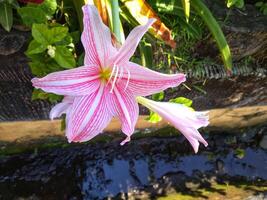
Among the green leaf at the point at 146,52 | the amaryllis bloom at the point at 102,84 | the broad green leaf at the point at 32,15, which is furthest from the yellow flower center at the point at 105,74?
the green leaf at the point at 146,52

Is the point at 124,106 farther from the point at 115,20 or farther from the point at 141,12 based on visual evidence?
the point at 141,12

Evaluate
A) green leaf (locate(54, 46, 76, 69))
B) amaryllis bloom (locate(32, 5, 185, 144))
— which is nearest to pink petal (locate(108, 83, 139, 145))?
amaryllis bloom (locate(32, 5, 185, 144))

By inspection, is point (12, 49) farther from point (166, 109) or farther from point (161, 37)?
point (166, 109)

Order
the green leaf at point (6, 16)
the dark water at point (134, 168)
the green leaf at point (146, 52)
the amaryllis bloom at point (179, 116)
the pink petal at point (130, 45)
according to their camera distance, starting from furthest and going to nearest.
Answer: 1. the dark water at point (134, 168)
2. the green leaf at point (146, 52)
3. the green leaf at point (6, 16)
4. the amaryllis bloom at point (179, 116)
5. the pink petal at point (130, 45)

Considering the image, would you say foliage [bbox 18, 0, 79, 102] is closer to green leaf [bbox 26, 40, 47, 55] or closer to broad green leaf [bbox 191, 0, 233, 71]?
green leaf [bbox 26, 40, 47, 55]

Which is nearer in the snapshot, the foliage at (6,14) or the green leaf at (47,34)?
the green leaf at (47,34)

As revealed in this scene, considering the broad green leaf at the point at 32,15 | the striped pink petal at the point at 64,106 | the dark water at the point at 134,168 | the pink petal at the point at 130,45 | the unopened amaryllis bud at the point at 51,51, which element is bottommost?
the dark water at the point at 134,168

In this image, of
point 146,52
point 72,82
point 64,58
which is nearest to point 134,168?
point 146,52

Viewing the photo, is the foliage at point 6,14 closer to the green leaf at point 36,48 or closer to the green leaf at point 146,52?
the green leaf at point 36,48
